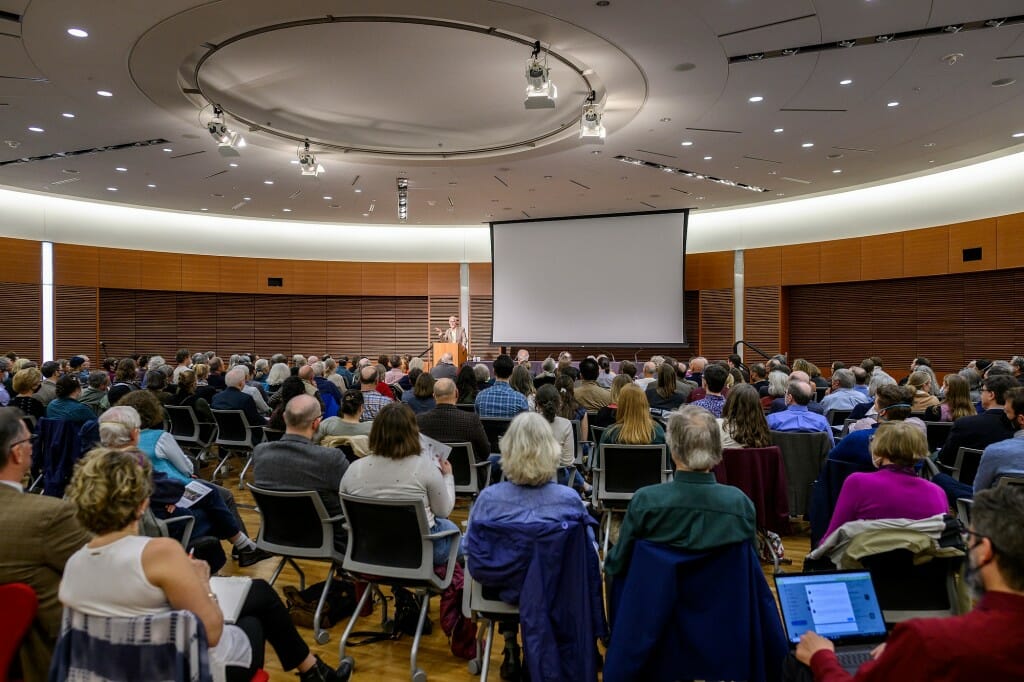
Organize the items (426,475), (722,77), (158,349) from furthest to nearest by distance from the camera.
→ (158,349) → (722,77) → (426,475)

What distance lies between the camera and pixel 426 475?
352 cm

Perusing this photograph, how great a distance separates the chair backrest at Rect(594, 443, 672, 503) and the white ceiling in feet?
12.5

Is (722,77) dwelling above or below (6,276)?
above

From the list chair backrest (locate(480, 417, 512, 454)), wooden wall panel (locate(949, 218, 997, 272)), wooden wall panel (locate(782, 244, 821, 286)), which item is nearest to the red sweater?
chair backrest (locate(480, 417, 512, 454))

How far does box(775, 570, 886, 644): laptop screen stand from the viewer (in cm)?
220

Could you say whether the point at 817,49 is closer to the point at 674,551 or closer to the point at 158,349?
the point at 674,551

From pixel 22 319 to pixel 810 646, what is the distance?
1654 centimetres

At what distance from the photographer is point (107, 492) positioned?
2043 mm

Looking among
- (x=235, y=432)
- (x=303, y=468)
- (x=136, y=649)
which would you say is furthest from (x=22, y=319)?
(x=136, y=649)

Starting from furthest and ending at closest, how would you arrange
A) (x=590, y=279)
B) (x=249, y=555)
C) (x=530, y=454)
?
1. (x=590, y=279)
2. (x=249, y=555)
3. (x=530, y=454)

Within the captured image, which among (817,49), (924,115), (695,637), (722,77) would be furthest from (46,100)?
(924,115)

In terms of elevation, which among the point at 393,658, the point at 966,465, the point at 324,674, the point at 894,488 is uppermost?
the point at 894,488

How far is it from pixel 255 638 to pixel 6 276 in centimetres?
1492

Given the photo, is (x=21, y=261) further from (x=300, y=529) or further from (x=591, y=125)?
(x=300, y=529)
